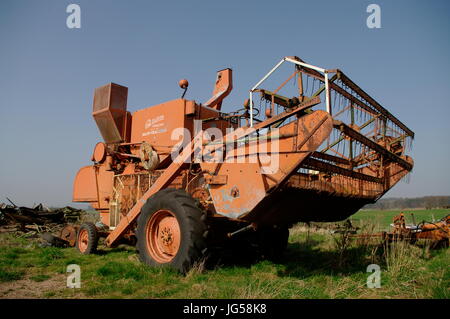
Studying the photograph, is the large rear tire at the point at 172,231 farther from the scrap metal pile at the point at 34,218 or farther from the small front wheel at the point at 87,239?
the scrap metal pile at the point at 34,218

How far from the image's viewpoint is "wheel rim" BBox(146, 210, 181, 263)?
5312 millimetres

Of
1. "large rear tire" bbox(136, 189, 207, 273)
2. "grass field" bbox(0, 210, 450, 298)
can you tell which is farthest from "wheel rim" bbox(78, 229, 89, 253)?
"large rear tire" bbox(136, 189, 207, 273)

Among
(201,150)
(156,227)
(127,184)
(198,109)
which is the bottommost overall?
(156,227)

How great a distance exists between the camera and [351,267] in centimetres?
602

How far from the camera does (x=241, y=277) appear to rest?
5211mm

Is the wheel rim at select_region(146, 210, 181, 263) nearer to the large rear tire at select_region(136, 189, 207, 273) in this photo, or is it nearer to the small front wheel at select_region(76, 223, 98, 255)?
the large rear tire at select_region(136, 189, 207, 273)

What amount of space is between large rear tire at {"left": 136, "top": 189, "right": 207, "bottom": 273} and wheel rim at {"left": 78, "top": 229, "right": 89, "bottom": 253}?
2.79m

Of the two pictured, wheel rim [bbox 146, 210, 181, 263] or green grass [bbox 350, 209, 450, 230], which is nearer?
wheel rim [bbox 146, 210, 181, 263]

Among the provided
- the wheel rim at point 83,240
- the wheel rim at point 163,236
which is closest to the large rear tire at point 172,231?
the wheel rim at point 163,236

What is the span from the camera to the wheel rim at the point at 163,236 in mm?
5312

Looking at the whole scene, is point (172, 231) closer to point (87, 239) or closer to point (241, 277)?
point (241, 277)
